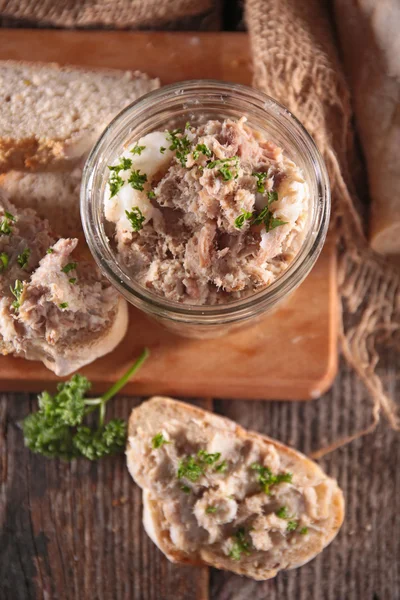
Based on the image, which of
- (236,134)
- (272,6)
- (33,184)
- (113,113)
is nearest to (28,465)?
(33,184)

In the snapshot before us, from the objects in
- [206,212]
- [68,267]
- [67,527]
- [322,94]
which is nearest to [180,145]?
[206,212]

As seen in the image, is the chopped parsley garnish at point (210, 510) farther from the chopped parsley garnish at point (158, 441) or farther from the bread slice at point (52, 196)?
the bread slice at point (52, 196)

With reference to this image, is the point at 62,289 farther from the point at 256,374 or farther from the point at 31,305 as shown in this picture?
the point at 256,374

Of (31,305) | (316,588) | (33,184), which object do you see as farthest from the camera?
(316,588)

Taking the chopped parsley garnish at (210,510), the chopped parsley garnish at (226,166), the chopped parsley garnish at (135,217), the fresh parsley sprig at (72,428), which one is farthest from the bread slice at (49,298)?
the chopped parsley garnish at (210,510)

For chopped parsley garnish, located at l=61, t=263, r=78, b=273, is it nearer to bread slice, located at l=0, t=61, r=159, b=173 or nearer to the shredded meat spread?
the shredded meat spread

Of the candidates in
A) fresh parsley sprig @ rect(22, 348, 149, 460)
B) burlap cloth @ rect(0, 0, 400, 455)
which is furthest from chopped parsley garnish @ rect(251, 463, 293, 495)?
fresh parsley sprig @ rect(22, 348, 149, 460)
